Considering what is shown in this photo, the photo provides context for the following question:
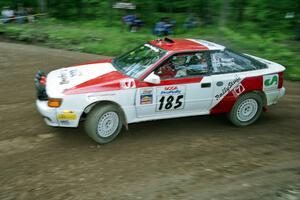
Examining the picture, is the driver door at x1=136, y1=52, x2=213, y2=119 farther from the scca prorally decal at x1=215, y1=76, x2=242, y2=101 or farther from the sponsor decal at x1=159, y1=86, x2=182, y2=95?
the scca prorally decal at x1=215, y1=76, x2=242, y2=101

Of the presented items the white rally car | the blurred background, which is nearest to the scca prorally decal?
the white rally car

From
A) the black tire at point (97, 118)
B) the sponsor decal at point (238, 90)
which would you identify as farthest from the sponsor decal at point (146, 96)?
the sponsor decal at point (238, 90)

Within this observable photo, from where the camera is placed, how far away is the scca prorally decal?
23.7ft

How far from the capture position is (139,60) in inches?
284

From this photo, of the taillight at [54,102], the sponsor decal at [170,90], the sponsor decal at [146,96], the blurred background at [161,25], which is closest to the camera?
the taillight at [54,102]

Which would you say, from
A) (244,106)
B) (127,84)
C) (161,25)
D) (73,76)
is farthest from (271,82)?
(161,25)

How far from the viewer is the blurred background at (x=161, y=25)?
15421 millimetres

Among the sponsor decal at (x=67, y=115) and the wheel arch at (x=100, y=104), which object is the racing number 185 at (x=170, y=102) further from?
the sponsor decal at (x=67, y=115)

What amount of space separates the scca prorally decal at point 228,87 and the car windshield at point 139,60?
4.16ft

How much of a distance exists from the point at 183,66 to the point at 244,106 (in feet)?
4.98

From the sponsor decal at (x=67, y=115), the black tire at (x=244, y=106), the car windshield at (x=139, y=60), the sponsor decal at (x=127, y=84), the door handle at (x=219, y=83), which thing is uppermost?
the car windshield at (x=139, y=60)

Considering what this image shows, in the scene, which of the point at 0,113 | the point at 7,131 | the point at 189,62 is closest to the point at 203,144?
the point at 189,62

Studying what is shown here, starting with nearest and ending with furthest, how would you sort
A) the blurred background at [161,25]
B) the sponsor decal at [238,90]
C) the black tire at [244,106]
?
the sponsor decal at [238,90] < the black tire at [244,106] < the blurred background at [161,25]

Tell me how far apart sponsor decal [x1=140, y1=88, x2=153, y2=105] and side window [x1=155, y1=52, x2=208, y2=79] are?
34 cm
